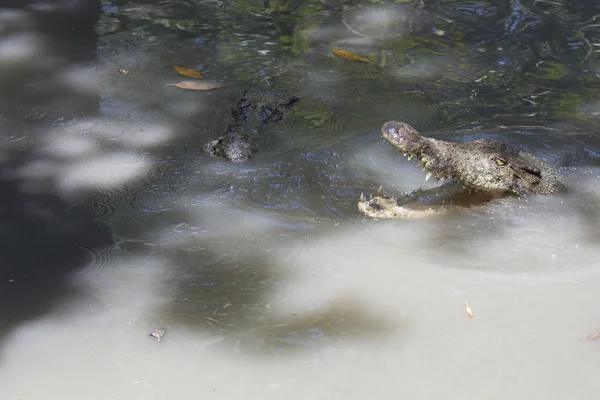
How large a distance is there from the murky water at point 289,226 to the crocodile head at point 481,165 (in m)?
0.15

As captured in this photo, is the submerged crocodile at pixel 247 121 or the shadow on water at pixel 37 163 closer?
the shadow on water at pixel 37 163

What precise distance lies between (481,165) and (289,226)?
1.33m

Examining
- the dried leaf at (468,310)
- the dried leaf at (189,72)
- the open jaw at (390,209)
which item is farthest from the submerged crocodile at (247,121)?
the dried leaf at (468,310)

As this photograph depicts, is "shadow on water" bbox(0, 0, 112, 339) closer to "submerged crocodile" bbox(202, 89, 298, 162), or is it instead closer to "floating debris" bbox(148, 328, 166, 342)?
"floating debris" bbox(148, 328, 166, 342)

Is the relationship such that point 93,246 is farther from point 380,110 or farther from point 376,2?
point 376,2

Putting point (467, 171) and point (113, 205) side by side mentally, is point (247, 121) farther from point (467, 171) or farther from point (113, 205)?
point (467, 171)

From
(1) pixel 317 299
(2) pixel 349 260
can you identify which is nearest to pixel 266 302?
(1) pixel 317 299

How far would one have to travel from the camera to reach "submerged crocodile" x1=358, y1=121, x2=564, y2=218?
14.2 ft

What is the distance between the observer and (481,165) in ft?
14.8

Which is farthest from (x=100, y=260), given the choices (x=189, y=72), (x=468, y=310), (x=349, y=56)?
(x=349, y=56)

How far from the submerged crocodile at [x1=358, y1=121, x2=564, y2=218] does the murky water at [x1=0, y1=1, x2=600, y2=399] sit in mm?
113

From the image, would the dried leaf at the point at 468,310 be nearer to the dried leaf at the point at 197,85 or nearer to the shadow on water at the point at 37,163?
the shadow on water at the point at 37,163

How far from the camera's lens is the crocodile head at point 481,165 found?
4.39 metres

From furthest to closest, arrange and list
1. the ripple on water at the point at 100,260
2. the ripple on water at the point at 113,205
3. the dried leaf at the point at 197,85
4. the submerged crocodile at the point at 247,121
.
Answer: the dried leaf at the point at 197,85 → the submerged crocodile at the point at 247,121 → the ripple on water at the point at 113,205 → the ripple on water at the point at 100,260
